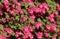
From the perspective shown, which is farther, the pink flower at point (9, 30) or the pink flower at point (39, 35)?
the pink flower at point (39, 35)

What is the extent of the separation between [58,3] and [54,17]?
31 cm

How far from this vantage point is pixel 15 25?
4574 millimetres

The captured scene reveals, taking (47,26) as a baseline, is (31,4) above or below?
above

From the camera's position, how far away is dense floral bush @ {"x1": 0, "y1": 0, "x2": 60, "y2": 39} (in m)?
4.53

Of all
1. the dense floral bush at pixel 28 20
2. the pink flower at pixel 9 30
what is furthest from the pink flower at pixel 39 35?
the pink flower at pixel 9 30

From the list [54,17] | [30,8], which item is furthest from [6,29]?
[54,17]

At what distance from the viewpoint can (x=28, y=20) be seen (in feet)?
15.1

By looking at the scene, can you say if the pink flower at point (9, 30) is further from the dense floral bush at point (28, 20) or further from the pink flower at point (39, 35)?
the pink flower at point (39, 35)

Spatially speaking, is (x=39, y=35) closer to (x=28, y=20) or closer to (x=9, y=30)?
(x=28, y=20)

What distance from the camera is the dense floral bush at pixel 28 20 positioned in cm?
453

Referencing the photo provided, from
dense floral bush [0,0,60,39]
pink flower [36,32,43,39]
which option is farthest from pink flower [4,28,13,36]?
pink flower [36,32,43,39]

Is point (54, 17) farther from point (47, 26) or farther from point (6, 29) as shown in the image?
point (6, 29)

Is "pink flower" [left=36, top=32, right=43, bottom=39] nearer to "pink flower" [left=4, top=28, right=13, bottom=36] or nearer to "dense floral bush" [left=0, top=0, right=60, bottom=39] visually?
"dense floral bush" [left=0, top=0, right=60, bottom=39]

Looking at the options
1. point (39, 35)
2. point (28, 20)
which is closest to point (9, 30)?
point (28, 20)
